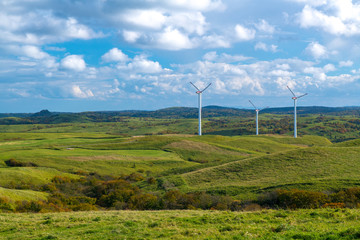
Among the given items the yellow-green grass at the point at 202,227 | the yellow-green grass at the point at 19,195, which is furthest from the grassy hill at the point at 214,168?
the yellow-green grass at the point at 202,227

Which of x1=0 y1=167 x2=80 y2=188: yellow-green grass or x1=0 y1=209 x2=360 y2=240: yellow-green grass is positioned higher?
x1=0 y1=209 x2=360 y2=240: yellow-green grass

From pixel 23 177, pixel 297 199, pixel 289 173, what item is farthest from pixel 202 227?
pixel 23 177

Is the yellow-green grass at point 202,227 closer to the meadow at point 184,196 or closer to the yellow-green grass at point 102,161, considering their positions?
the meadow at point 184,196

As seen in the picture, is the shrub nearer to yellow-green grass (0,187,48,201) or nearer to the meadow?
the meadow

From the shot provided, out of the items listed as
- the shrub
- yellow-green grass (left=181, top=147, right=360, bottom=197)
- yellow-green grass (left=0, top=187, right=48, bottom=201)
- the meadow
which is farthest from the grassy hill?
yellow-green grass (left=0, top=187, right=48, bottom=201)

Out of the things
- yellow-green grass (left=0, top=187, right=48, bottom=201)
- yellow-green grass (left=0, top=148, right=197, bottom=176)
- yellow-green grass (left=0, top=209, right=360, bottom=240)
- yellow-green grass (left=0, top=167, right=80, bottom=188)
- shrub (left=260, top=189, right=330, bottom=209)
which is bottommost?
yellow-green grass (left=0, top=148, right=197, bottom=176)

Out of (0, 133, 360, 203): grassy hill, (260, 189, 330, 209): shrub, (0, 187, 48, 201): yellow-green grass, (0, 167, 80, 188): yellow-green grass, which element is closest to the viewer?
(260, 189, 330, 209): shrub
